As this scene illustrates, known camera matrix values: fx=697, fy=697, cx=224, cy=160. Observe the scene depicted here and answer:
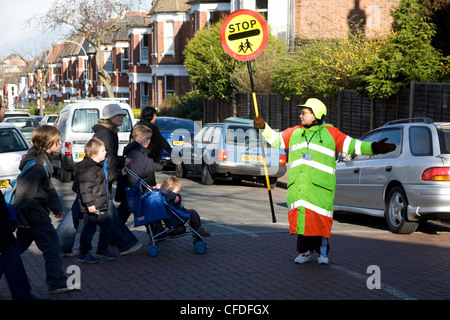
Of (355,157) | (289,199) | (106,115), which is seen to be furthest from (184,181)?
(289,199)

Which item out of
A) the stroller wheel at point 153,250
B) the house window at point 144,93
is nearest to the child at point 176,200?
the stroller wheel at point 153,250

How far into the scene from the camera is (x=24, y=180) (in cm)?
643

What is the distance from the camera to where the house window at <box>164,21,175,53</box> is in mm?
48594

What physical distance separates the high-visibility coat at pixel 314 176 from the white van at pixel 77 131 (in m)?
9.95

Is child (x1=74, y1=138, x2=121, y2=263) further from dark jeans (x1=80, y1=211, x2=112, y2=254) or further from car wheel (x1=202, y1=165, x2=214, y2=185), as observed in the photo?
car wheel (x1=202, y1=165, x2=214, y2=185)

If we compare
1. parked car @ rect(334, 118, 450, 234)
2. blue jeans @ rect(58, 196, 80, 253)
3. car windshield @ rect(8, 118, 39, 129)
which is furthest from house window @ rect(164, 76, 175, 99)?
blue jeans @ rect(58, 196, 80, 253)

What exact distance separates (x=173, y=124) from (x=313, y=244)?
583 inches

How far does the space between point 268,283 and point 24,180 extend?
2.56 meters

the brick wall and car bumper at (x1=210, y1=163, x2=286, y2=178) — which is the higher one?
the brick wall

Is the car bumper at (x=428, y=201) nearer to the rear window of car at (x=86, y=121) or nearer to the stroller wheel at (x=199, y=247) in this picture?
the stroller wheel at (x=199, y=247)

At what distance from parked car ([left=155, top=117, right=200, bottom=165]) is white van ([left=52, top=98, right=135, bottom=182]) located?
2.79 meters

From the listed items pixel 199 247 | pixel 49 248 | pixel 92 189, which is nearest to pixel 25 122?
pixel 199 247

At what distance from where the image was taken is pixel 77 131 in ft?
57.7

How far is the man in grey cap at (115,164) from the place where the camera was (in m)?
8.31
